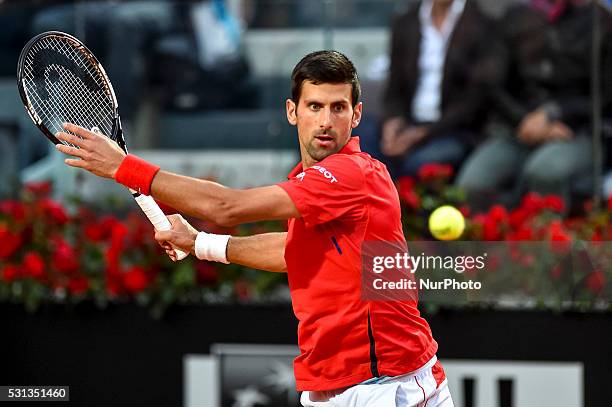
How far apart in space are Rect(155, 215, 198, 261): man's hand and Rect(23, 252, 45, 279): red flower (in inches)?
85.2

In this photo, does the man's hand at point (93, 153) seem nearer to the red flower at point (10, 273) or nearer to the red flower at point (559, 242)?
the red flower at point (10, 273)

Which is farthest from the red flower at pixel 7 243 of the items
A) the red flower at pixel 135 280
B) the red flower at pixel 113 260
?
the red flower at pixel 135 280

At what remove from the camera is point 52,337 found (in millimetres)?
6371

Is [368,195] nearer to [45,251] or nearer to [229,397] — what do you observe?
[229,397]

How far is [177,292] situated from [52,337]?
781mm

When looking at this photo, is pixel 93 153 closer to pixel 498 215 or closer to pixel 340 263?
pixel 340 263

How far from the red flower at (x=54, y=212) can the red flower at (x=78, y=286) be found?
38cm

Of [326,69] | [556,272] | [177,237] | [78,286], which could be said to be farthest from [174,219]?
[556,272]

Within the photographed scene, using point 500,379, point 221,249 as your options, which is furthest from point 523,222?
point 221,249

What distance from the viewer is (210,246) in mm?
4328

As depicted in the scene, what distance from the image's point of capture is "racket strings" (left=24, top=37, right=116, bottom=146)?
14.9 feet

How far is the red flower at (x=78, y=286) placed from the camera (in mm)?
6316

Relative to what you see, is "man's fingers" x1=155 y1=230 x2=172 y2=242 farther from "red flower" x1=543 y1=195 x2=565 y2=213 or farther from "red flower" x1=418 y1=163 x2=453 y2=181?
"red flower" x1=543 y1=195 x2=565 y2=213

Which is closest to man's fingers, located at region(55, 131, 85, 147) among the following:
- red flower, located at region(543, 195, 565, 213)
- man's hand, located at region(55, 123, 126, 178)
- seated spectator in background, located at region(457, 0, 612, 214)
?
man's hand, located at region(55, 123, 126, 178)
